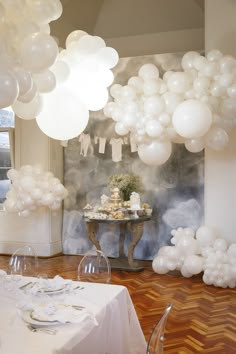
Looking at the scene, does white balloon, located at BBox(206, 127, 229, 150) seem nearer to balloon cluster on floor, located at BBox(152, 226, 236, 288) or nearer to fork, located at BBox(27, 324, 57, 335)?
balloon cluster on floor, located at BBox(152, 226, 236, 288)

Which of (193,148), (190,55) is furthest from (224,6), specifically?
(193,148)

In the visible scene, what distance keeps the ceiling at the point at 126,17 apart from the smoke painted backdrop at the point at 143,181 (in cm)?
120

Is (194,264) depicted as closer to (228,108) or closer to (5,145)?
(228,108)

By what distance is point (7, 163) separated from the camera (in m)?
6.72

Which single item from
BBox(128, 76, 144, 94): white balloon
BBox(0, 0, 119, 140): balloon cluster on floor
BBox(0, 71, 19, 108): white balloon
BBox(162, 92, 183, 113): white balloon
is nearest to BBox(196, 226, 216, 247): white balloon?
BBox(162, 92, 183, 113): white balloon

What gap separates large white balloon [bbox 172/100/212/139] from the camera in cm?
404

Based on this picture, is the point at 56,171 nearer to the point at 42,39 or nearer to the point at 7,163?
the point at 7,163

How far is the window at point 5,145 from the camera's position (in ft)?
21.5

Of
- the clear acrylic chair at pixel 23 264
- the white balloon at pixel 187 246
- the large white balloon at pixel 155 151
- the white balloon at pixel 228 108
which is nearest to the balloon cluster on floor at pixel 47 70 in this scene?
the clear acrylic chair at pixel 23 264

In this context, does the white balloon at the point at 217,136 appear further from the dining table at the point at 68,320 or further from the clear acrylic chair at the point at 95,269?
the dining table at the point at 68,320

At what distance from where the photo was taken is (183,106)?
4.12m

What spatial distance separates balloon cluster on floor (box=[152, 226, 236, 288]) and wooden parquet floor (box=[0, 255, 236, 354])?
0.12 m

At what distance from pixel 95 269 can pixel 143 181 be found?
151 inches

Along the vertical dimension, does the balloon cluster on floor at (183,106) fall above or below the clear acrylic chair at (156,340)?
above
